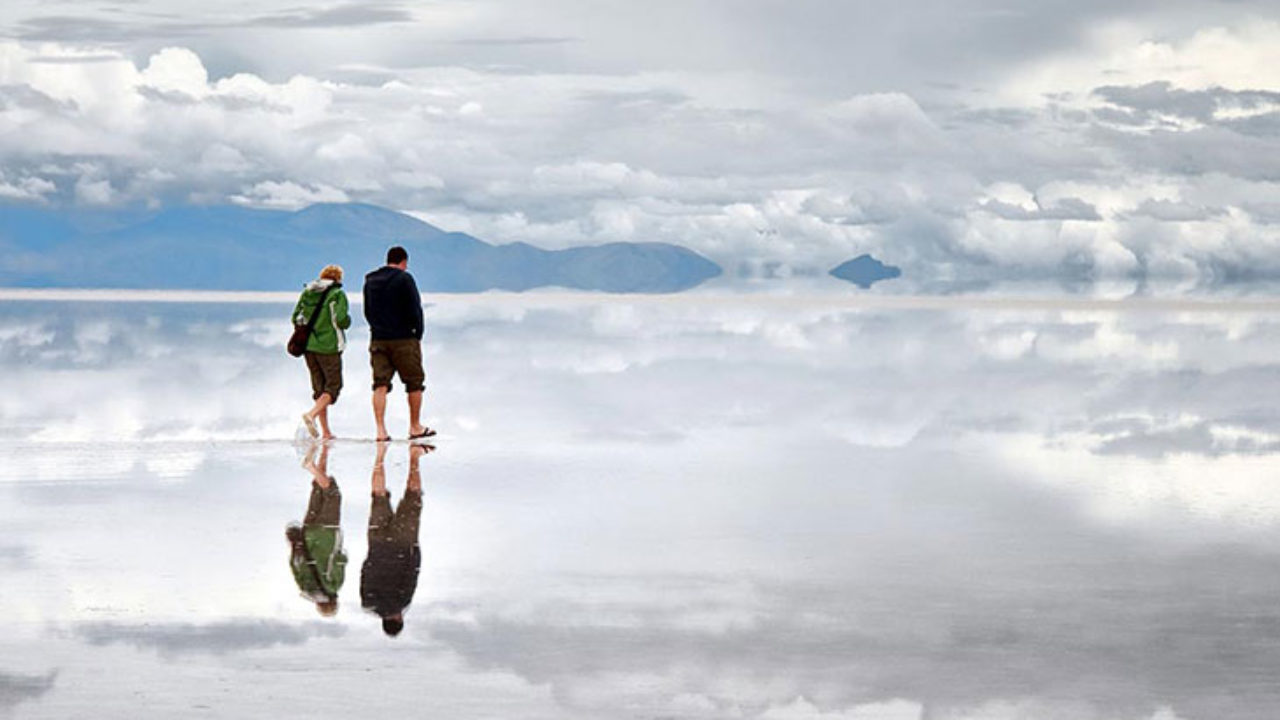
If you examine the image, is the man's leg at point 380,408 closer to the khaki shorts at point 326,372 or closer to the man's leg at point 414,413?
the man's leg at point 414,413

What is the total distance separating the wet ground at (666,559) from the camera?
24.9 feet

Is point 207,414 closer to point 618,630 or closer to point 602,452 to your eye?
point 602,452

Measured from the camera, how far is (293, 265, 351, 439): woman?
19.2 m

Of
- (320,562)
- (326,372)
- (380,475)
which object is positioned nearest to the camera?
(320,562)

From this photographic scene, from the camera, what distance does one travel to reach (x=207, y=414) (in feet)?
74.3

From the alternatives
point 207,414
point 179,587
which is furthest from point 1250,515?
point 207,414

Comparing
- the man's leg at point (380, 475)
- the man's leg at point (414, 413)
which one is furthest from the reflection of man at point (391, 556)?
the man's leg at point (414, 413)

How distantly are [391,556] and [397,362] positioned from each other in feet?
28.3

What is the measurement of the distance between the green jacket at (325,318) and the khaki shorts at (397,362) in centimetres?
40

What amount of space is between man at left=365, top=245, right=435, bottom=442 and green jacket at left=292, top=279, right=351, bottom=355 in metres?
0.31

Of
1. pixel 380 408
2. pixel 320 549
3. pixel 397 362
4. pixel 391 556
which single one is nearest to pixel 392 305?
pixel 397 362

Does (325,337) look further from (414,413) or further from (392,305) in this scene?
(414,413)

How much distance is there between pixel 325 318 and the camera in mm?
19328

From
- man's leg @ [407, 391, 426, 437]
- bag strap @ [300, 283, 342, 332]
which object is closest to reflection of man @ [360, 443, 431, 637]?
man's leg @ [407, 391, 426, 437]
